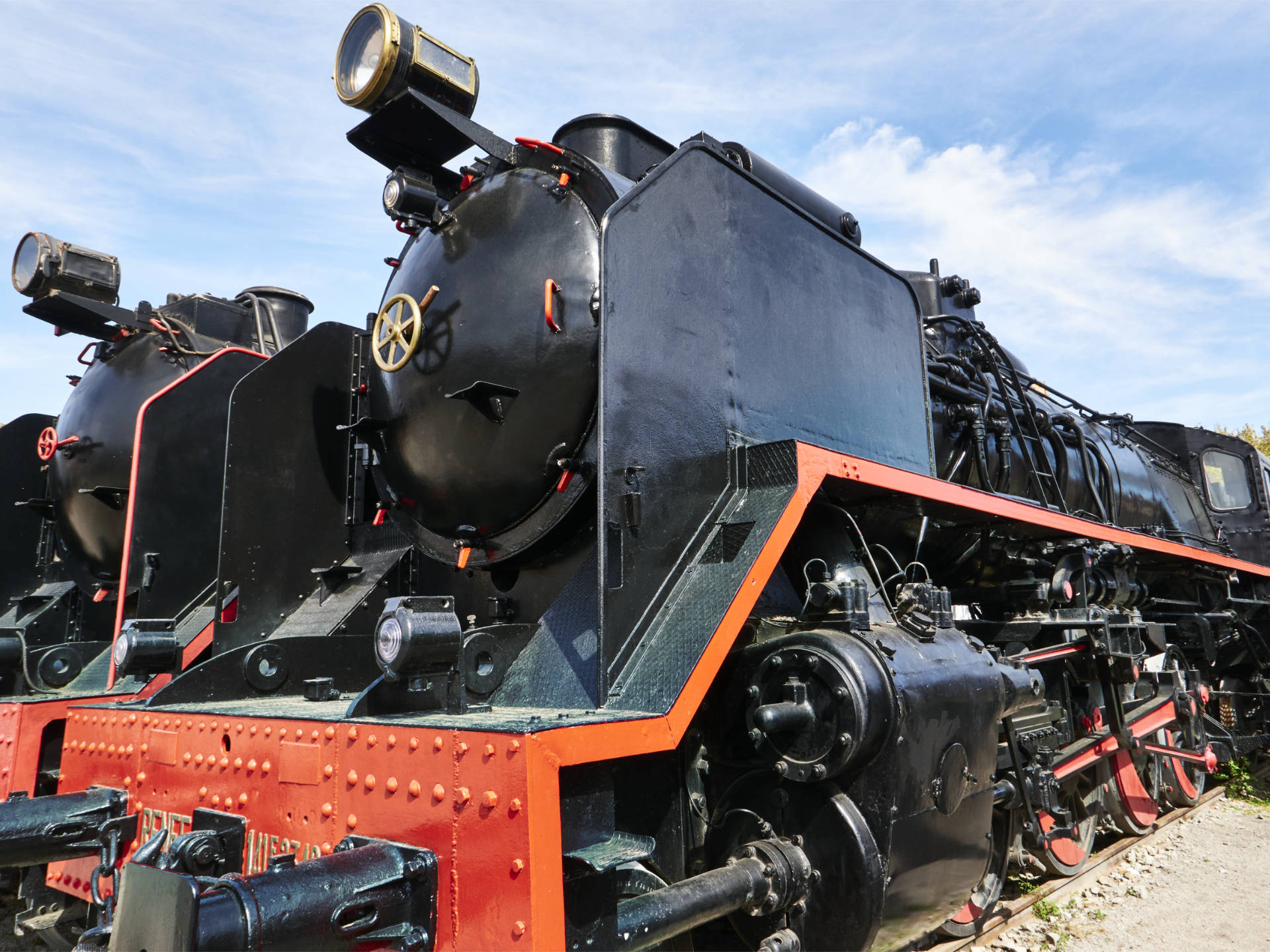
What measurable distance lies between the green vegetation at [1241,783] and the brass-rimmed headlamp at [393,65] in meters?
6.84

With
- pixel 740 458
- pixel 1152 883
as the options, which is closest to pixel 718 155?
pixel 740 458

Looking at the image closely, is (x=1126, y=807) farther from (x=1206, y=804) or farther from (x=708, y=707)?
(x=708, y=707)

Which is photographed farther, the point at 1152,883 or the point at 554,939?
the point at 1152,883

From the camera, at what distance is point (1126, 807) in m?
4.99

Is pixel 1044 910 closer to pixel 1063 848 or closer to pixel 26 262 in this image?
pixel 1063 848

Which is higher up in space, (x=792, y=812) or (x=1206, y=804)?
(x=792, y=812)

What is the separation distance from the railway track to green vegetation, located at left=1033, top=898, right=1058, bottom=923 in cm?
2

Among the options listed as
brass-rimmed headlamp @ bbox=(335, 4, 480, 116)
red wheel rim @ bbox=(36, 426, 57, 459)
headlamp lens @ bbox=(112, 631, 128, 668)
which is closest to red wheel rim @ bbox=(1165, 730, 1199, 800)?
brass-rimmed headlamp @ bbox=(335, 4, 480, 116)

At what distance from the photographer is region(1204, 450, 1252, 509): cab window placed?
823 cm

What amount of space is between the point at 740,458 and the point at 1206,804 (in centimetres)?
572

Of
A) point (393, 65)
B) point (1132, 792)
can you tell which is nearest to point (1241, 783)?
point (1132, 792)

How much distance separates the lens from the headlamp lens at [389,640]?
196 centimetres

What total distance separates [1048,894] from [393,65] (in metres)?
4.36

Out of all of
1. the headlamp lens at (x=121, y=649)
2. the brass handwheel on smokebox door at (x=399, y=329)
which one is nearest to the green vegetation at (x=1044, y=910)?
the brass handwheel on smokebox door at (x=399, y=329)
